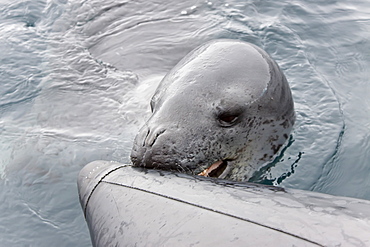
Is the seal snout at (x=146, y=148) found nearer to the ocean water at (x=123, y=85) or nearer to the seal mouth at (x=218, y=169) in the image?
the seal mouth at (x=218, y=169)

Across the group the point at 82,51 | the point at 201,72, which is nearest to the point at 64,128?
the point at 82,51

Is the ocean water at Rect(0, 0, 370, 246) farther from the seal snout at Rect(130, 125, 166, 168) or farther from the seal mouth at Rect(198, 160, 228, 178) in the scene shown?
the seal snout at Rect(130, 125, 166, 168)

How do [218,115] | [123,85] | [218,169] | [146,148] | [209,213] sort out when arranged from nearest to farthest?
[209,213] < [146,148] < [218,115] < [218,169] < [123,85]

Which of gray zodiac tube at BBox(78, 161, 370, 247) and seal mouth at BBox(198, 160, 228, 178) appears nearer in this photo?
gray zodiac tube at BBox(78, 161, 370, 247)

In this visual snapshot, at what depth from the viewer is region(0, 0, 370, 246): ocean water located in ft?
16.2

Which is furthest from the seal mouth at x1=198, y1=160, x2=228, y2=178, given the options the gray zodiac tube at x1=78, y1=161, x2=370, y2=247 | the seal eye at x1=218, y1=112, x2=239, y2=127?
the gray zodiac tube at x1=78, y1=161, x2=370, y2=247

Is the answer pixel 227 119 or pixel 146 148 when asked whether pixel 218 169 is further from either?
pixel 146 148

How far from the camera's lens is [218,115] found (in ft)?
14.4

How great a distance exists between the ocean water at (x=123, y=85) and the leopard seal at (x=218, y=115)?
333 mm

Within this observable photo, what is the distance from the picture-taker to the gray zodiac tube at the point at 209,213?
259 cm

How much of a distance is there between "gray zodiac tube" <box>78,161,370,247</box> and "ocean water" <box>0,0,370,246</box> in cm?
114

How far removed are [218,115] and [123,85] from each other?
2065 mm

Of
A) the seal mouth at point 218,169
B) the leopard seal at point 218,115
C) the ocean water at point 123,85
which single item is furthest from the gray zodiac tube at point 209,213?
the ocean water at point 123,85

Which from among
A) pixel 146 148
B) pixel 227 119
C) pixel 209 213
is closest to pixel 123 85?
pixel 227 119
